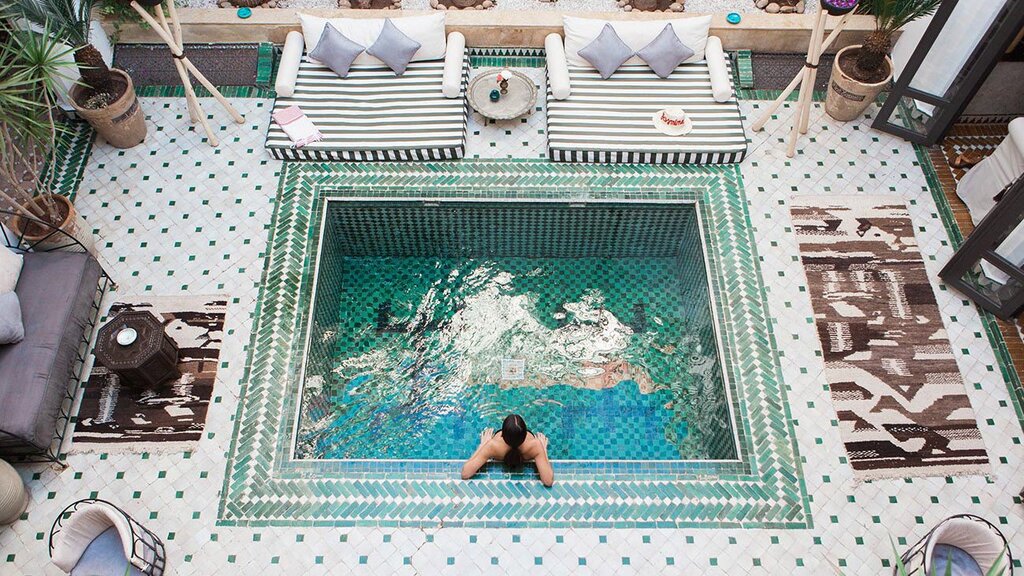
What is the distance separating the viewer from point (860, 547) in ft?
17.5

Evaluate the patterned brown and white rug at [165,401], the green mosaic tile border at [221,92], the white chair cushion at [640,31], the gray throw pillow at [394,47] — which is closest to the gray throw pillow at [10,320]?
the patterned brown and white rug at [165,401]

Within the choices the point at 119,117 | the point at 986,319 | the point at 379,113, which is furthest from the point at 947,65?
the point at 119,117

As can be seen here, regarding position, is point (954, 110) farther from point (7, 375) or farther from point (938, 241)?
point (7, 375)

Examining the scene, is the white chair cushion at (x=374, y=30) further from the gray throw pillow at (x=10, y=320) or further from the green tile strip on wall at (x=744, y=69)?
the gray throw pillow at (x=10, y=320)

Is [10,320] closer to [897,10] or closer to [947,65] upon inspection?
[897,10]

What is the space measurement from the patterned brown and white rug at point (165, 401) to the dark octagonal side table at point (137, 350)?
22 centimetres

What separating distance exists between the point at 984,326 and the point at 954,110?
203cm

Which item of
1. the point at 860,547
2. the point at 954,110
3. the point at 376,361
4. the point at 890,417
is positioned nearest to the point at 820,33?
the point at 954,110

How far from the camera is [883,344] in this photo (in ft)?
20.3

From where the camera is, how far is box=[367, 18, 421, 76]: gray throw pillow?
284 inches

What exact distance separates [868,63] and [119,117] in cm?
694

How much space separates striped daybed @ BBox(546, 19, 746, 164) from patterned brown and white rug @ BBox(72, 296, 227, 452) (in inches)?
136

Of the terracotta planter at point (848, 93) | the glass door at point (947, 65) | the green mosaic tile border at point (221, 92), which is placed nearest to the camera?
the glass door at point (947, 65)

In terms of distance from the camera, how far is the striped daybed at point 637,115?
690 centimetres
